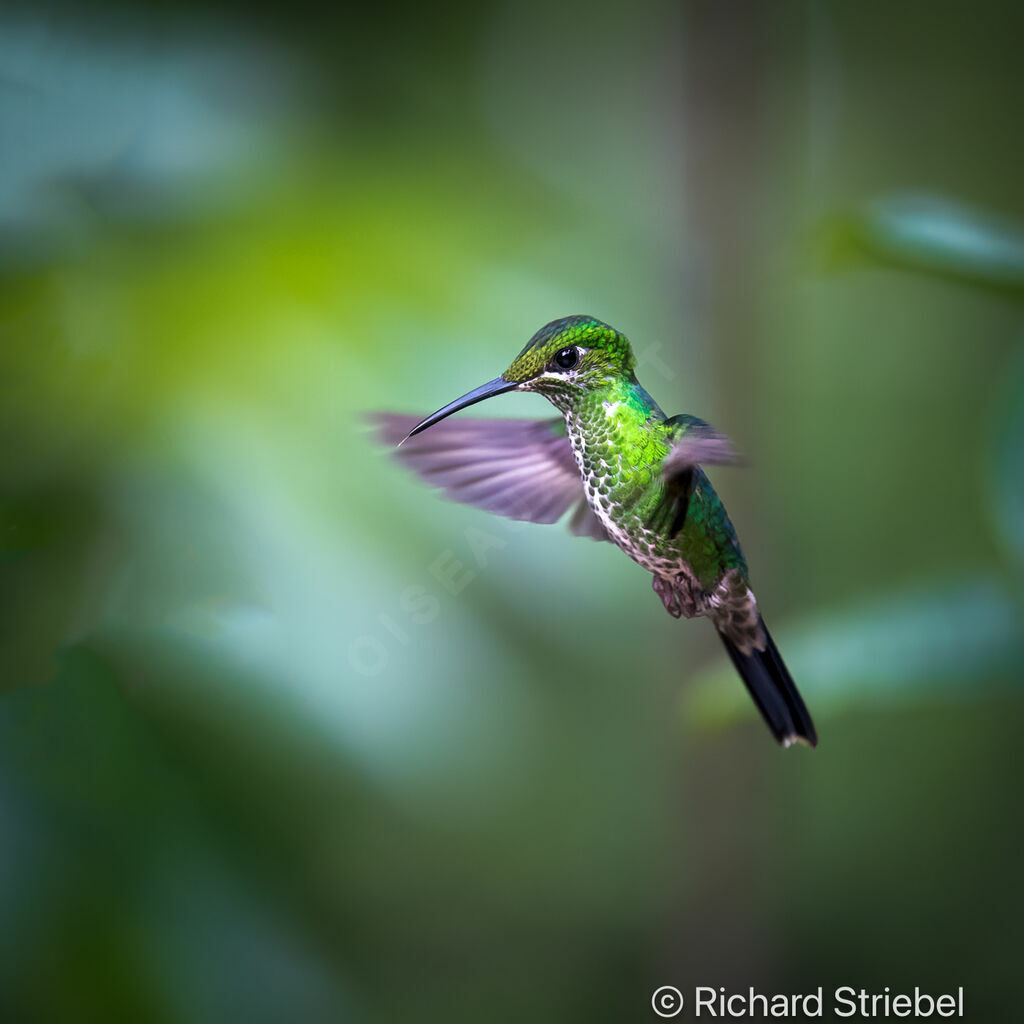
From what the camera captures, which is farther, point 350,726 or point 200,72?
point 200,72

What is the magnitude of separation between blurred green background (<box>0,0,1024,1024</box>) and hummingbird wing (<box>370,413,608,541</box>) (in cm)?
2

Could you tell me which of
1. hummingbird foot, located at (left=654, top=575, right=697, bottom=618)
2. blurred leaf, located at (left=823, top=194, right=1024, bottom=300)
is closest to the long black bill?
hummingbird foot, located at (left=654, top=575, right=697, bottom=618)

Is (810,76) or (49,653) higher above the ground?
(810,76)

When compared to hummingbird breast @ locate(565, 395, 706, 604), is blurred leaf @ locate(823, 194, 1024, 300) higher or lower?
higher

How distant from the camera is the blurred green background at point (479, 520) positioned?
65 cm

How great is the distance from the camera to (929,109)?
1.42 meters

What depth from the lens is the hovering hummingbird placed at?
1.12ft

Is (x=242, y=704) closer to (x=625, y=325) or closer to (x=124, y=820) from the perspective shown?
(x=124, y=820)

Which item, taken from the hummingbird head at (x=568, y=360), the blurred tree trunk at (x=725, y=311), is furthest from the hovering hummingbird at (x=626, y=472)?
the blurred tree trunk at (x=725, y=311)

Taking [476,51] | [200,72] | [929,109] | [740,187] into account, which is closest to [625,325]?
[740,187]

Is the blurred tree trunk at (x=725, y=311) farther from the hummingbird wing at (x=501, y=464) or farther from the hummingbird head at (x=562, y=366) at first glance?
the hummingbird head at (x=562, y=366)

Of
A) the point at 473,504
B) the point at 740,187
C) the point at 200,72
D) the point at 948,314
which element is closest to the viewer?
the point at 473,504

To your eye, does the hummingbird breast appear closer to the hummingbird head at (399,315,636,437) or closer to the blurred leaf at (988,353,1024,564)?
Result: the hummingbird head at (399,315,636,437)

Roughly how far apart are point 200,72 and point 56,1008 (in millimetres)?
726
